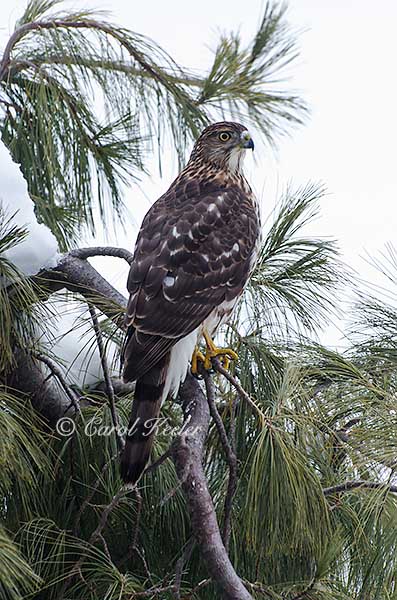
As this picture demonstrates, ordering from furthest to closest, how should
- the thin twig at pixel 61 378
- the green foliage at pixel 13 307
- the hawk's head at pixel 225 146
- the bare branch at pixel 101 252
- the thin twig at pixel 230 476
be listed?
the hawk's head at pixel 225 146 < the bare branch at pixel 101 252 < the thin twig at pixel 61 378 < the green foliage at pixel 13 307 < the thin twig at pixel 230 476

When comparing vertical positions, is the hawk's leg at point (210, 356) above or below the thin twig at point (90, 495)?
above

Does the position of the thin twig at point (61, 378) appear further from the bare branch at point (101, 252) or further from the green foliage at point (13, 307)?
the bare branch at point (101, 252)

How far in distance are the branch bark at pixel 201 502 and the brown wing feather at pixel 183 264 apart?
251 millimetres

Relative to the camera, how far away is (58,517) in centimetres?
251

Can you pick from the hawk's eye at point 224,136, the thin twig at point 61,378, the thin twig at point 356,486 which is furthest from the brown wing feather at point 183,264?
the thin twig at point 356,486

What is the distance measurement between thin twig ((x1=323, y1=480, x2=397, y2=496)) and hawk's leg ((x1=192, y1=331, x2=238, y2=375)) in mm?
522

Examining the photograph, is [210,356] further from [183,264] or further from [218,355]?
[183,264]

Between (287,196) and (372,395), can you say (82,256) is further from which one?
(372,395)

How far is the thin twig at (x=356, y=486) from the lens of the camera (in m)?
2.16

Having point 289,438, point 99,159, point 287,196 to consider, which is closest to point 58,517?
point 289,438

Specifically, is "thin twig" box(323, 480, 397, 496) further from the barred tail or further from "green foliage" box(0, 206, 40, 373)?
"green foliage" box(0, 206, 40, 373)

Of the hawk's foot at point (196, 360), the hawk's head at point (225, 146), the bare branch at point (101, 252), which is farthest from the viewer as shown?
the hawk's head at point (225, 146)

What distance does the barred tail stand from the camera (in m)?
2.27

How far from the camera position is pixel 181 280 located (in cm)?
272
